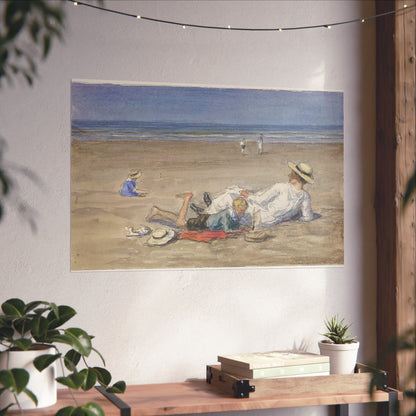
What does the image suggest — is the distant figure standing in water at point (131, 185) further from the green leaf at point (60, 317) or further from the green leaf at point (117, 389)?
the green leaf at point (117, 389)

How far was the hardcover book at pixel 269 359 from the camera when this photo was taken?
250cm

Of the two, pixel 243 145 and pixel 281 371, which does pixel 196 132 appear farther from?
pixel 281 371

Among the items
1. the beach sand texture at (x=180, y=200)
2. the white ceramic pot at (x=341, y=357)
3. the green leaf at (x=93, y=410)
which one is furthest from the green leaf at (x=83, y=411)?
the white ceramic pot at (x=341, y=357)

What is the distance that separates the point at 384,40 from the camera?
298 cm

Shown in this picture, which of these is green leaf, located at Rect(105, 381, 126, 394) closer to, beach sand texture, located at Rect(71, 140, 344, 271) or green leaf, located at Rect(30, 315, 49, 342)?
green leaf, located at Rect(30, 315, 49, 342)

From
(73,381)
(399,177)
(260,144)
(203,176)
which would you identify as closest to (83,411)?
(73,381)

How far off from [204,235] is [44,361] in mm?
926

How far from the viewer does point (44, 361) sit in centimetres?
220

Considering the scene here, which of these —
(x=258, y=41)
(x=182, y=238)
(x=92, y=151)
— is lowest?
(x=182, y=238)

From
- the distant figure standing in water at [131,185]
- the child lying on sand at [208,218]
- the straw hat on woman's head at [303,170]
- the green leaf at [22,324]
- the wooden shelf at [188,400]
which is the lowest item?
the wooden shelf at [188,400]

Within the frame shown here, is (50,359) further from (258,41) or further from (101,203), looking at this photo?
(258,41)

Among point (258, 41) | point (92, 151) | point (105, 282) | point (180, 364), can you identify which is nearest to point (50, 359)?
point (105, 282)

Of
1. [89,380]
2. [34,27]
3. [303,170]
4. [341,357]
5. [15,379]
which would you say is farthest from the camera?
[303,170]

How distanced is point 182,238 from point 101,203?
381 millimetres
